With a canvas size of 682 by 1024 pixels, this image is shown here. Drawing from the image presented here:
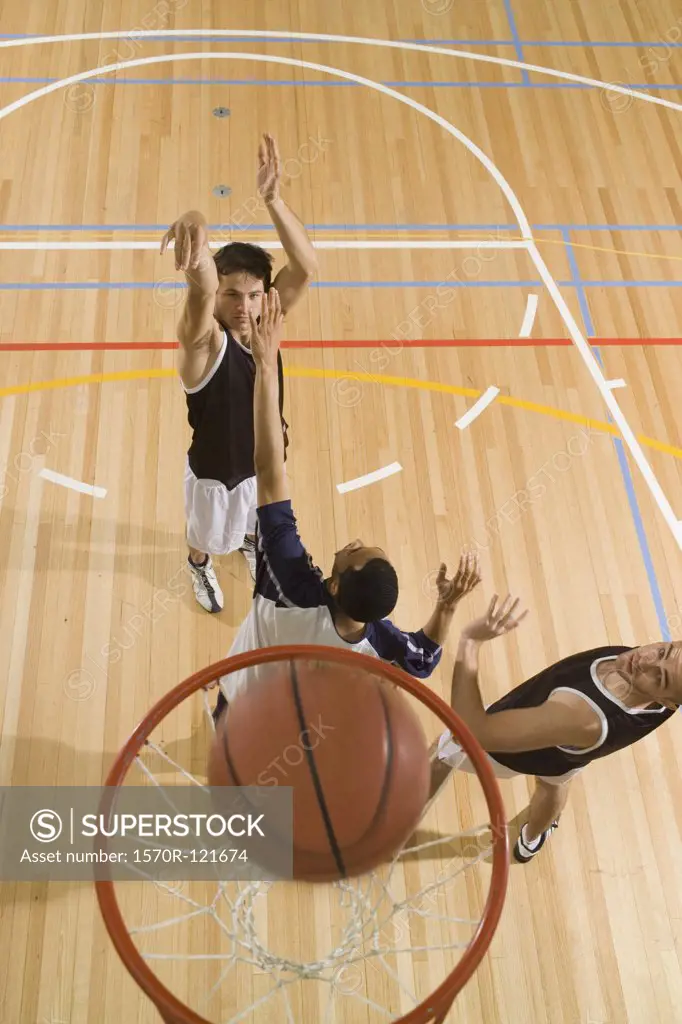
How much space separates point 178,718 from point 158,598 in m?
0.64

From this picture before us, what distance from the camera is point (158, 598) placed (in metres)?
4.63

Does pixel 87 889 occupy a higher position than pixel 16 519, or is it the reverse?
pixel 16 519

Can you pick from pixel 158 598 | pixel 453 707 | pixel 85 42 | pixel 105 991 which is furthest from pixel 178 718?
pixel 85 42

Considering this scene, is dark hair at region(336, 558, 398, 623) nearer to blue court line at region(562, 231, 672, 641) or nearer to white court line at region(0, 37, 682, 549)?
blue court line at region(562, 231, 672, 641)

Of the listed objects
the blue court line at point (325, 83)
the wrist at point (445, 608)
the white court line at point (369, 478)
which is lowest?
the wrist at point (445, 608)

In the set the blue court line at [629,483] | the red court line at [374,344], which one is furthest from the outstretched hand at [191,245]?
the blue court line at [629,483]

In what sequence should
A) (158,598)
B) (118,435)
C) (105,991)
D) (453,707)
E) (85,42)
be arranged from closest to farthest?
(453,707) < (105,991) < (158,598) < (118,435) < (85,42)

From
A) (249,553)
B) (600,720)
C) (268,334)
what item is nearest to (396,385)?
(249,553)

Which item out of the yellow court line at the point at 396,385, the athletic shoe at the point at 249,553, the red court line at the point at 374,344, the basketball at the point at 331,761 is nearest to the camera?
the basketball at the point at 331,761

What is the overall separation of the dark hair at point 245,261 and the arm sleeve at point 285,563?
4.24 feet

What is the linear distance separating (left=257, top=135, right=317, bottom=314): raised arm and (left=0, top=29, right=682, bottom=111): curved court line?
3258 mm

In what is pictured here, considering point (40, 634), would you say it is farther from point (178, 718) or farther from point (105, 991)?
point (105, 991)

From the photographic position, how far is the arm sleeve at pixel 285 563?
309 centimetres

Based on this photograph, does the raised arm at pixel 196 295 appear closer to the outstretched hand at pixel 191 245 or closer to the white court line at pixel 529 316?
the outstretched hand at pixel 191 245
